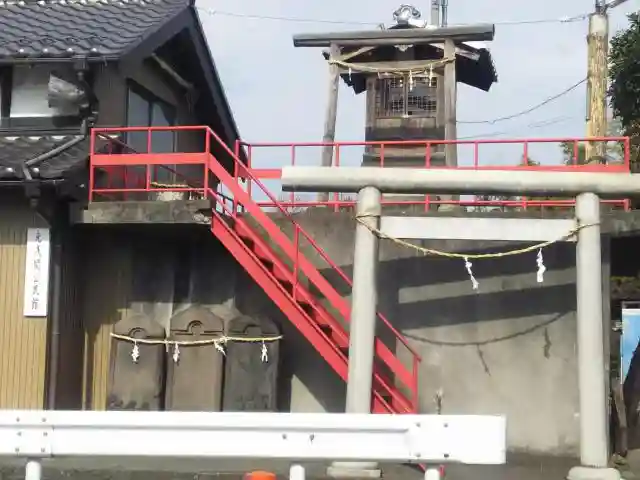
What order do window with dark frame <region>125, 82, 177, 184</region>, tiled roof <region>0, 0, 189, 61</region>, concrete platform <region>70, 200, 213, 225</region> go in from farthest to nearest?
window with dark frame <region>125, 82, 177, 184</region>
tiled roof <region>0, 0, 189, 61</region>
concrete platform <region>70, 200, 213, 225</region>

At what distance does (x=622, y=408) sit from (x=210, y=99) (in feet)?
30.3

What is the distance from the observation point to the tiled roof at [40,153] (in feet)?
31.7

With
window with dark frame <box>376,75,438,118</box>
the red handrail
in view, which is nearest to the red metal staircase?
the red handrail

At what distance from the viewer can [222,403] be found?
1011 centimetres

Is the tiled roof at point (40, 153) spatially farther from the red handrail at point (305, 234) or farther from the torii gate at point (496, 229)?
the torii gate at point (496, 229)

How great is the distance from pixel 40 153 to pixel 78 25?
2815 millimetres

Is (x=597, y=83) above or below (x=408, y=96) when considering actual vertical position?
above

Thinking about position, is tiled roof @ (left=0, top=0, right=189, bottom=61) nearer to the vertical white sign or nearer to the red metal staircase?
the red metal staircase

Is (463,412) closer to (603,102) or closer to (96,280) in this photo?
(96,280)

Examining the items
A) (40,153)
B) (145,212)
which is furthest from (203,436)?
(40,153)

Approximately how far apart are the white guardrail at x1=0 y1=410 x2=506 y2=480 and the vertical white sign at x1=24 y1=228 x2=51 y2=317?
539 cm

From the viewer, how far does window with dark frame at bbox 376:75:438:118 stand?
1530cm

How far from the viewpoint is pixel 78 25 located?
12391 millimetres

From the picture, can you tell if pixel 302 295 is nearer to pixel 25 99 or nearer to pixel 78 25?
pixel 25 99
